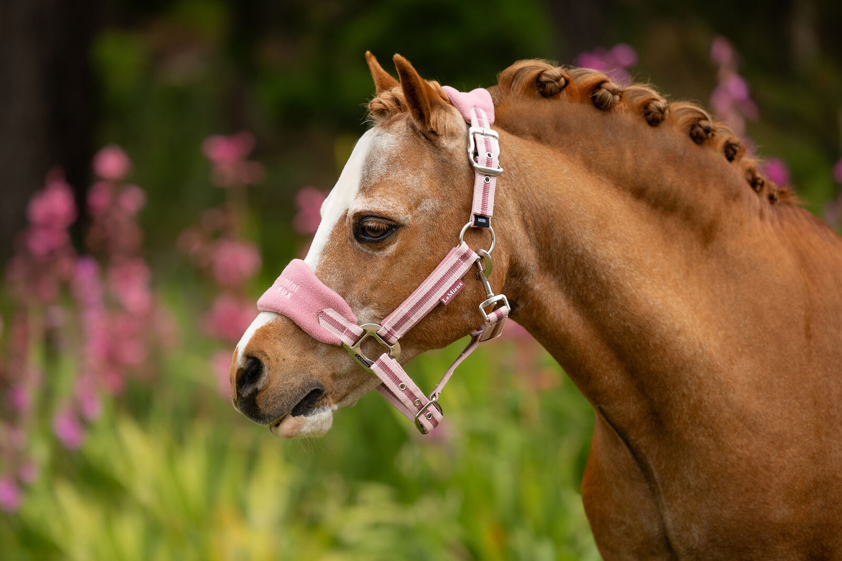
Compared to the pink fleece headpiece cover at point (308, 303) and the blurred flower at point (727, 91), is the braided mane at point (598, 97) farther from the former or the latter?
the blurred flower at point (727, 91)

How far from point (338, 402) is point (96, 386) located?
9.93 feet

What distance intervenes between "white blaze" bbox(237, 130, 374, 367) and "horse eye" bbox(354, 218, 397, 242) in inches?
2.6

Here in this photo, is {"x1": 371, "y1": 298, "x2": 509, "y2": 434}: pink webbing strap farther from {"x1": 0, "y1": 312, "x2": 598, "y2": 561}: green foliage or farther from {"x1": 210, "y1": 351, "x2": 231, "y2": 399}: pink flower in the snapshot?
{"x1": 210, "y1": 351, "x2": 231, "y2": 399}: pink flower

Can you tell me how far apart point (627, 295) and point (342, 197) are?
0.76 meters

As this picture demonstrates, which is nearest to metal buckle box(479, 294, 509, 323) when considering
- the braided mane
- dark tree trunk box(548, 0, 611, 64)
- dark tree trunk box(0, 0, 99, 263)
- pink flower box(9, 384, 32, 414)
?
the braided mane

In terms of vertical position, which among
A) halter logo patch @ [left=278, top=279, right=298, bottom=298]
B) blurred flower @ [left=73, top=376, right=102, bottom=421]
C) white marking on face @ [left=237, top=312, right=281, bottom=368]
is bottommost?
blurred flower @ [left=73, top=376, right=102, bottom=421]

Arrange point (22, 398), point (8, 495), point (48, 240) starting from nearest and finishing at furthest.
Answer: point (8, 495) < point (22, 398) < point (48, 240)

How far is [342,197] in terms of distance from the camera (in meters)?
1.85

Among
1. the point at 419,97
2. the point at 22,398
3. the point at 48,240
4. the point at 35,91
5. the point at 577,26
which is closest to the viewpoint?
the point at 419,97

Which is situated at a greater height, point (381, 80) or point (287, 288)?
point (381, 80)

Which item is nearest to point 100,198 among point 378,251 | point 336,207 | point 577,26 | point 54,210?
point 54,210

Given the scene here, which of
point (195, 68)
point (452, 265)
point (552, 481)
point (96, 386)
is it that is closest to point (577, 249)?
point (452, 265)

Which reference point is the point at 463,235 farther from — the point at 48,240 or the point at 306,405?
the point at 48,240

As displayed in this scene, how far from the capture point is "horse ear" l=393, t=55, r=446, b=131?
1.72 metres
